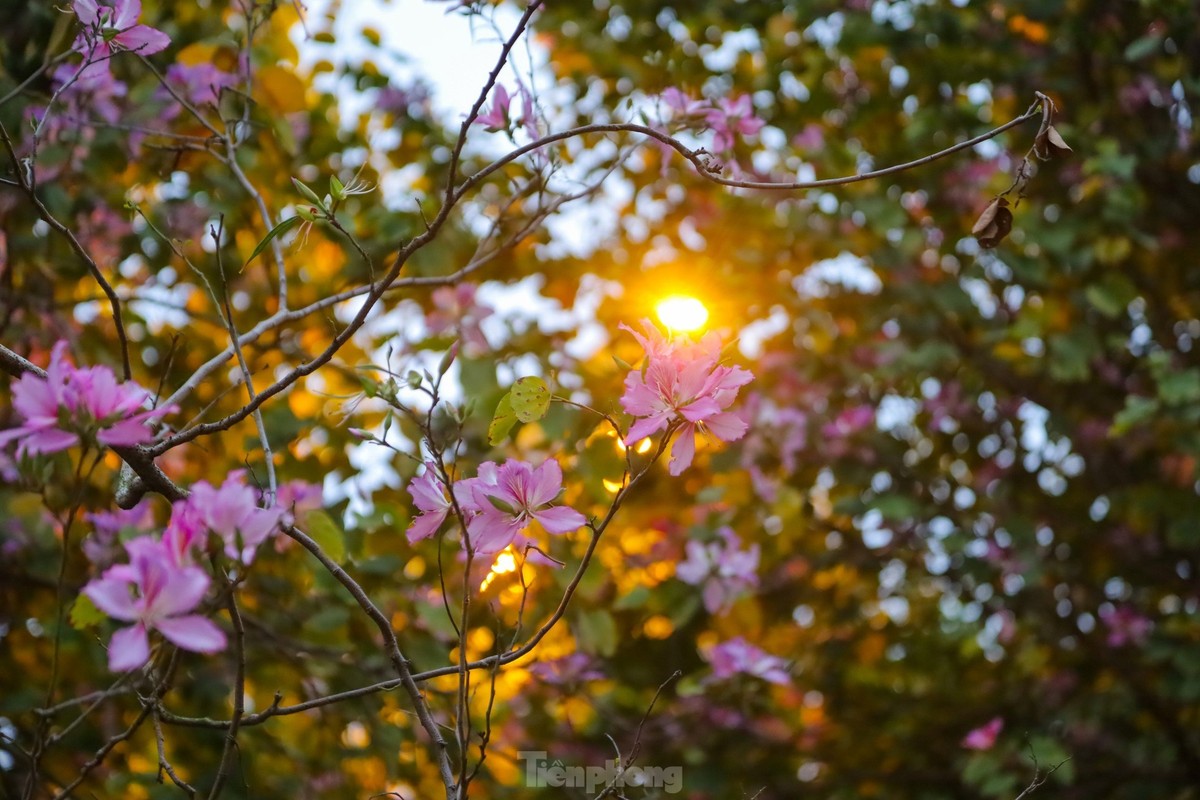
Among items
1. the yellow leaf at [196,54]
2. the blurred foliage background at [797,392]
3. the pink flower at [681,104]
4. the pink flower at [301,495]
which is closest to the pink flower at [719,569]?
the blurred foliage background at [797,392]

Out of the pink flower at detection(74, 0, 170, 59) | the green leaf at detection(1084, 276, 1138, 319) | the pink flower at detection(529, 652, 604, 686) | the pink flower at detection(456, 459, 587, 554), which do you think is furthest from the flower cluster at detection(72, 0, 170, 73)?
the green leaf at detection(1084, 276, 1138, 319)

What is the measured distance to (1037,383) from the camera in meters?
2.57

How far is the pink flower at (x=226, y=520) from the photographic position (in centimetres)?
67

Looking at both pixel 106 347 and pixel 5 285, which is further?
pixel 106 347

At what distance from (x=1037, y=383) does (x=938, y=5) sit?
1027mm

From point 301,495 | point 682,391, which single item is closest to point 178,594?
point 682,391

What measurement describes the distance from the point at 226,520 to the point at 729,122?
1037mm

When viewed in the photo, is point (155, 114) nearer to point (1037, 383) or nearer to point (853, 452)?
point (853, 452)

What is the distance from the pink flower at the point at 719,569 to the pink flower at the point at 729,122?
2.61ft

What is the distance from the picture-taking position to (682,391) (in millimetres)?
891

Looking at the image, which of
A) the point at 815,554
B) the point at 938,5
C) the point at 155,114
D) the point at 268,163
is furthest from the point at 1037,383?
the point at 155,114

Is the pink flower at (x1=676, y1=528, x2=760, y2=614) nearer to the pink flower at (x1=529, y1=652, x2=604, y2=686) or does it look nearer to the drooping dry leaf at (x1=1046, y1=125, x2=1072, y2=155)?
the pink flower at (x1=529, y1=652, x2=604, y2=686)

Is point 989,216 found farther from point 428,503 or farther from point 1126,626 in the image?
point 1126,626

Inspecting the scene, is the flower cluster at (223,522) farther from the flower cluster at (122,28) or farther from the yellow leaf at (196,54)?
the yellow leaf at (196,54)
